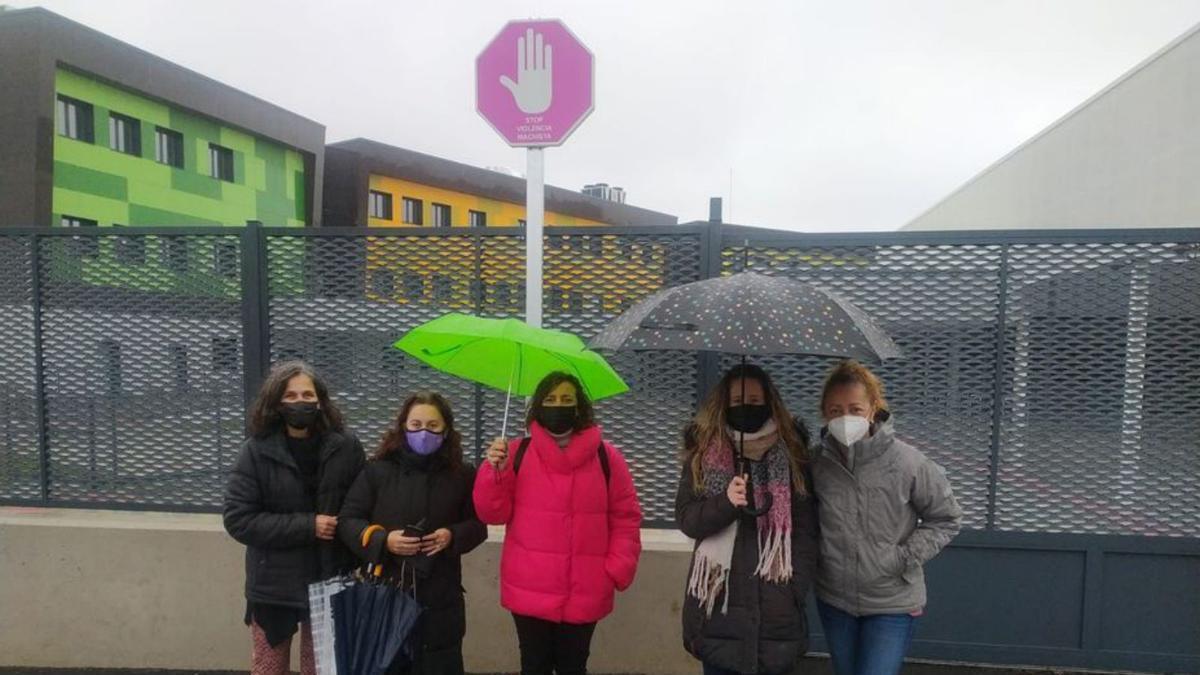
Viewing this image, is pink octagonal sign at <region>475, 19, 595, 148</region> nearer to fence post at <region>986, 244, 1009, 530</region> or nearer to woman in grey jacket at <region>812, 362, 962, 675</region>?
woman in grey jacket at <region>812, 362, 962, 675</region>

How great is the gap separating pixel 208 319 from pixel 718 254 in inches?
105

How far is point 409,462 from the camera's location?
8.72 feet

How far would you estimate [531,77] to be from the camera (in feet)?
10.1

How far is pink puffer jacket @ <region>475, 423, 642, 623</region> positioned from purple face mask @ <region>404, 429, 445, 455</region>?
0.20m

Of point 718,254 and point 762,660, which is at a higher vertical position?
point 718,254

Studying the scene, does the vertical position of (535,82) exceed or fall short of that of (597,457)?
it exceeds it

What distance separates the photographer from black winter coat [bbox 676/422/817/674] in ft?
7.59

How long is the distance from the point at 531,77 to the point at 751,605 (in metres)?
2.29

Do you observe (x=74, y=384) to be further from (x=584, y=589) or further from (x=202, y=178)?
(x=202, y=178)

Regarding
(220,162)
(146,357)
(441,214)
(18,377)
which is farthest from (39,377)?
(441,214)

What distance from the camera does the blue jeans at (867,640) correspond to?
2.41 meters

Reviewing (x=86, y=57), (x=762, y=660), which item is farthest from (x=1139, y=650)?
(x=86, y=57)

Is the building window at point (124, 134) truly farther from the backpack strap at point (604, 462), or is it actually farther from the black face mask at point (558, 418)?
the backpack strap at point (604, 462)

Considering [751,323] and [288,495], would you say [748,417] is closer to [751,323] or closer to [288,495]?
[751,323]
